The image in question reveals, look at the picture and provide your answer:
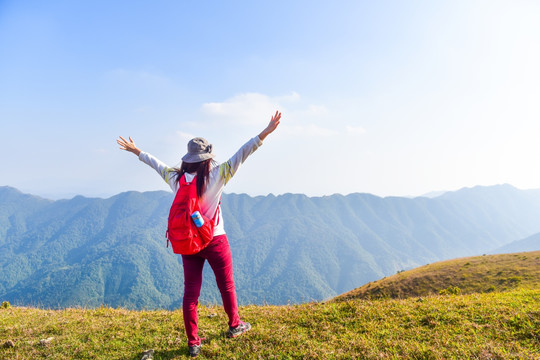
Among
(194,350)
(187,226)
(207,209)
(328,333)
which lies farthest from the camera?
(328,333)

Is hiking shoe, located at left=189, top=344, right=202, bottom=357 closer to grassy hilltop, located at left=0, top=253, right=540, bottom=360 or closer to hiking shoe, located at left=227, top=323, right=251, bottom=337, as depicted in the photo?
grassy hilltop, located at left=0, top=253, right=540, bottom=360

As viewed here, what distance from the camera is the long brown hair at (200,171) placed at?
462cm

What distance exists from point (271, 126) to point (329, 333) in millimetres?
3761

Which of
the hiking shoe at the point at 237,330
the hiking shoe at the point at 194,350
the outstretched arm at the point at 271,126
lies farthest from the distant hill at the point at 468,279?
the outstretched arm at the point at 271,126

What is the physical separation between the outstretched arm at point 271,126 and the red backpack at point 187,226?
1.32 metres

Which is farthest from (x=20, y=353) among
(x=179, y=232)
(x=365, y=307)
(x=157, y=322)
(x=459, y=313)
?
(x=459, y=313)

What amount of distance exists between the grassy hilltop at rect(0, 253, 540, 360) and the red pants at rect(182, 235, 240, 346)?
1.85ft

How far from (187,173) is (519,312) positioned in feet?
20.9

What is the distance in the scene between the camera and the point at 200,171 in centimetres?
471

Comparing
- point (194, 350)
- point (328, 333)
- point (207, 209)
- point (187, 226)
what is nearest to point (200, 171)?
point (207, 209)

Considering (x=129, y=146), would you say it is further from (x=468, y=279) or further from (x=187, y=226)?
(x=468, y=279)

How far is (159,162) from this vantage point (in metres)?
5.59

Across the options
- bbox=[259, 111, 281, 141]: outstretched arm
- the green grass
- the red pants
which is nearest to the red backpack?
the red pants

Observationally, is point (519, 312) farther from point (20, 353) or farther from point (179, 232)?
point (20, 353)
